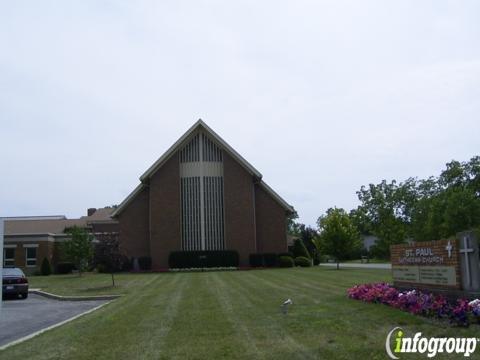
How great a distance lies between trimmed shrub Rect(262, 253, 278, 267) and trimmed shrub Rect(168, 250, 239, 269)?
2.45 meters

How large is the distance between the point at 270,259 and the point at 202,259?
5.43 m

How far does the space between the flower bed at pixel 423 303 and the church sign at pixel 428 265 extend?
36 cm

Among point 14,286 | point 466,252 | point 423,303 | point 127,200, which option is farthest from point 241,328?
point 127,200

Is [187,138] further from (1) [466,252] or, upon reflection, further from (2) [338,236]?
(1) [466,252]

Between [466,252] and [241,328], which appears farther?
[466,252]

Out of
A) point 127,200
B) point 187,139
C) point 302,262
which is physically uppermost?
point 187,139

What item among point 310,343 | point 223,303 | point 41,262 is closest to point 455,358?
point 310,343

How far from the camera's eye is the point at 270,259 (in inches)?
1807

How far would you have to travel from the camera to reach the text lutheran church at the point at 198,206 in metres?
45.9

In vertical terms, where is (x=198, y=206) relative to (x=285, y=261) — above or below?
above

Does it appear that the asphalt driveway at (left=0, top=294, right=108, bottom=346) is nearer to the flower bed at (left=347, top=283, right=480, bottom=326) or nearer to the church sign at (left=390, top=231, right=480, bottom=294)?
the flower bed at (left=347, top=283, right=480, bottom=326)

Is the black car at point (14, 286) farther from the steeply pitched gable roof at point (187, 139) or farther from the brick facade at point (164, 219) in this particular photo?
the steeply pitched gable roof at point (187, 139)

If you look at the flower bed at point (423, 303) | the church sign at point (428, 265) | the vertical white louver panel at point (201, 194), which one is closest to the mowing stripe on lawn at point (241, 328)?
the flower bed at point (423, 303)

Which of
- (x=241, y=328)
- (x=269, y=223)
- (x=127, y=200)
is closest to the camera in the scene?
(x=241, y=328)
